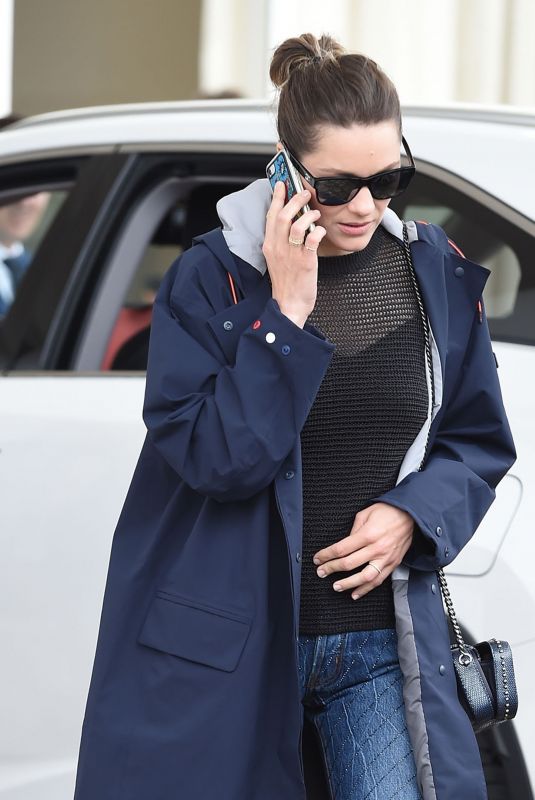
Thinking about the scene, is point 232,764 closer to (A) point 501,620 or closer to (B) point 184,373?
(B) point 184,373

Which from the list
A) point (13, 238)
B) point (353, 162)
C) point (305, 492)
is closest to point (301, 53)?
point (353, 162)

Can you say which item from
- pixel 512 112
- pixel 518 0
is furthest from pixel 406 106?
pixel 518 0

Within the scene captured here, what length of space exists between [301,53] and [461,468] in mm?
647

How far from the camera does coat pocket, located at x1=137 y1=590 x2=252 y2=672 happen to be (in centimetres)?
175

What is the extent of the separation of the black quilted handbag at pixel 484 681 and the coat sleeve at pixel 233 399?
39 centimetres

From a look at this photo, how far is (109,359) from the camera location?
303 cm

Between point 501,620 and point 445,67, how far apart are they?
4498mm

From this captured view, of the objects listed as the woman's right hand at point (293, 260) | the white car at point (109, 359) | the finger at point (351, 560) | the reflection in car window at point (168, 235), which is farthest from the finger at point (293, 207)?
the reflection in car window at point (168, 235)

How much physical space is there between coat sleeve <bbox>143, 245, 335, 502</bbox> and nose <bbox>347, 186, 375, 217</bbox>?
0.17 metres

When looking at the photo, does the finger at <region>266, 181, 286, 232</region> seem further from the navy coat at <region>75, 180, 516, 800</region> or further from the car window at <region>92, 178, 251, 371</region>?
the car window at <region>92, 178, 251, 371</region>

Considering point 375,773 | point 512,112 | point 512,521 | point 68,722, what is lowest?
point 68,722

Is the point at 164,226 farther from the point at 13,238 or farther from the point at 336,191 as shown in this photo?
the point at 13,238

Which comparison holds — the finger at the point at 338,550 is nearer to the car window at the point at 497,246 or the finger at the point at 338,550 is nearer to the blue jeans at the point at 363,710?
the blue jeans at the point at 363,710

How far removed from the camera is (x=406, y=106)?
8.87 feet
